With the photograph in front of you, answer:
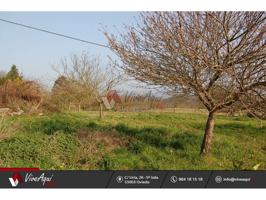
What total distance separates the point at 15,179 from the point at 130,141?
2315 millimetres

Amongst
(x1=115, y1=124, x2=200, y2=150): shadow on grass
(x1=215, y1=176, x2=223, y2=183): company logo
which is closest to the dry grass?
(x1=115, y1=124, x2=200, y2=150): shadow on grass

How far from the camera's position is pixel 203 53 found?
210 inches

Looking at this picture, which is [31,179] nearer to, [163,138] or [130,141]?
[130,141]

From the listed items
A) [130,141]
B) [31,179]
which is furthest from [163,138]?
[31,179]

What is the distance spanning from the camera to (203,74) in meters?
5.55

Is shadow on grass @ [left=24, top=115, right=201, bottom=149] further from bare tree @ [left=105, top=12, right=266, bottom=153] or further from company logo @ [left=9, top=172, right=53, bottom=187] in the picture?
company logo @ [left=9, top=172, right=53, bottom=187]

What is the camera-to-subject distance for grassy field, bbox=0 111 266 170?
545 cm

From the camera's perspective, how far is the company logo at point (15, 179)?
4439 millimetres

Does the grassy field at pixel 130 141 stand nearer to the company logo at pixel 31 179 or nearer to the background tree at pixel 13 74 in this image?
the company logo at pixel 31 179

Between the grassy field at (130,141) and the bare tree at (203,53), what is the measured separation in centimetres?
61

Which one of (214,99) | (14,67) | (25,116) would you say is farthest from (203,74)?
(25,116)

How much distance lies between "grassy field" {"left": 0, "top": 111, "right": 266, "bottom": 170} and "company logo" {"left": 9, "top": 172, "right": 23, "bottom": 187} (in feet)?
2.11
